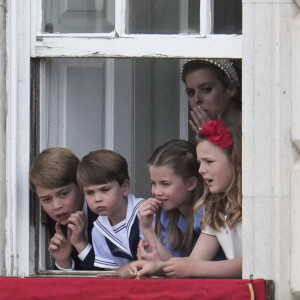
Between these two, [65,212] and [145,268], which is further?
[65,212]

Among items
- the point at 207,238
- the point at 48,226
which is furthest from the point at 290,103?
the point at 48,226

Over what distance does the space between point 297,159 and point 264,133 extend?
0.15 metres

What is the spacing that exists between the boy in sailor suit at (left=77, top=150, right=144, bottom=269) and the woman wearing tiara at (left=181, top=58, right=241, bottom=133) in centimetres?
34

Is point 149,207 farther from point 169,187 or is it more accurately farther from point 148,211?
point 169,187

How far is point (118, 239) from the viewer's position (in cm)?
757

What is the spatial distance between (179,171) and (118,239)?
34 cm

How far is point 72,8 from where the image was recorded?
750 cm

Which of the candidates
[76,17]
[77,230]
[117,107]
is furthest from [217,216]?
[76,17]

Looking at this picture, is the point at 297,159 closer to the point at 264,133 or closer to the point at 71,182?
the point at 264,133

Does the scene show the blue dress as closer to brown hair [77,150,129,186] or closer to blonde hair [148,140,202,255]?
blonde hair [148,140,202,255]

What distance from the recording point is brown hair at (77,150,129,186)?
7.49 m

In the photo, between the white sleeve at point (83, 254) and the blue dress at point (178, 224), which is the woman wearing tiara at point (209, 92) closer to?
the blue dress at point (178, 224)

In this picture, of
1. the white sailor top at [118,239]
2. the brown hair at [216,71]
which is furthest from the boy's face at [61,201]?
the brown hair at [216,71]

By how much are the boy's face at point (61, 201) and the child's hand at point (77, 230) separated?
3cm
